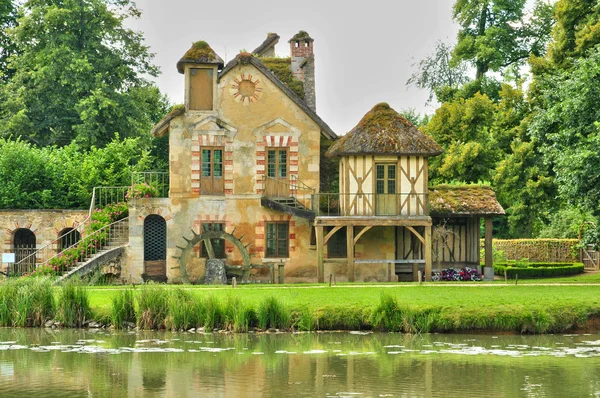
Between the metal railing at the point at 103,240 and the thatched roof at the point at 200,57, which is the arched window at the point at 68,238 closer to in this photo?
the metal railing at the point at 103,240

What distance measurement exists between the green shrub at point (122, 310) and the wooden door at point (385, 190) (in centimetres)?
1305

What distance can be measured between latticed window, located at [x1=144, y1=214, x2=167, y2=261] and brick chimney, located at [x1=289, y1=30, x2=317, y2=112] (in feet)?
25.0

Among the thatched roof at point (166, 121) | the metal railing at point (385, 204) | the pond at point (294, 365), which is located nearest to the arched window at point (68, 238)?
the thatched roof at point (166, 121)

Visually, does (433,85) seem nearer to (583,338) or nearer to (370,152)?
(370,152)

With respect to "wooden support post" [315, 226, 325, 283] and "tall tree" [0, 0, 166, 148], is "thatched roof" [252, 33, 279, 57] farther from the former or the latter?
"wooden support post" [315, 226, 325, 283]

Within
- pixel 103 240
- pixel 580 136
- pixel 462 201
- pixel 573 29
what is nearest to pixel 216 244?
pixel 103 240

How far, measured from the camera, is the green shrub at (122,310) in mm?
29250

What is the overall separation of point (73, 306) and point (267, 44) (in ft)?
74.3

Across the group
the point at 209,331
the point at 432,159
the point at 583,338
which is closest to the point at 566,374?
the point at 583,338

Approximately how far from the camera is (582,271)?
47688 mm

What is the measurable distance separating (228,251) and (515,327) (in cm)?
1534

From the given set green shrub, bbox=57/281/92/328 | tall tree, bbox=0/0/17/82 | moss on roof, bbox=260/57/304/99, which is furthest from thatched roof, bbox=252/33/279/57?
green shrub, bbox=57/281/92/328

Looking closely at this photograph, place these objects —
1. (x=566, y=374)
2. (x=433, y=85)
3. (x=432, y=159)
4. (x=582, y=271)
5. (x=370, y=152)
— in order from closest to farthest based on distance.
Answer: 1. (x=566, y=374)
2. (x=370, y=152)
3. (x=582, y=271)
4. (x=432, y=159)
5. (x=433, y=85)

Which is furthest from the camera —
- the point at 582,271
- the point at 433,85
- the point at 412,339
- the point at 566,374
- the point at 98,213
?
the point at 433,85
